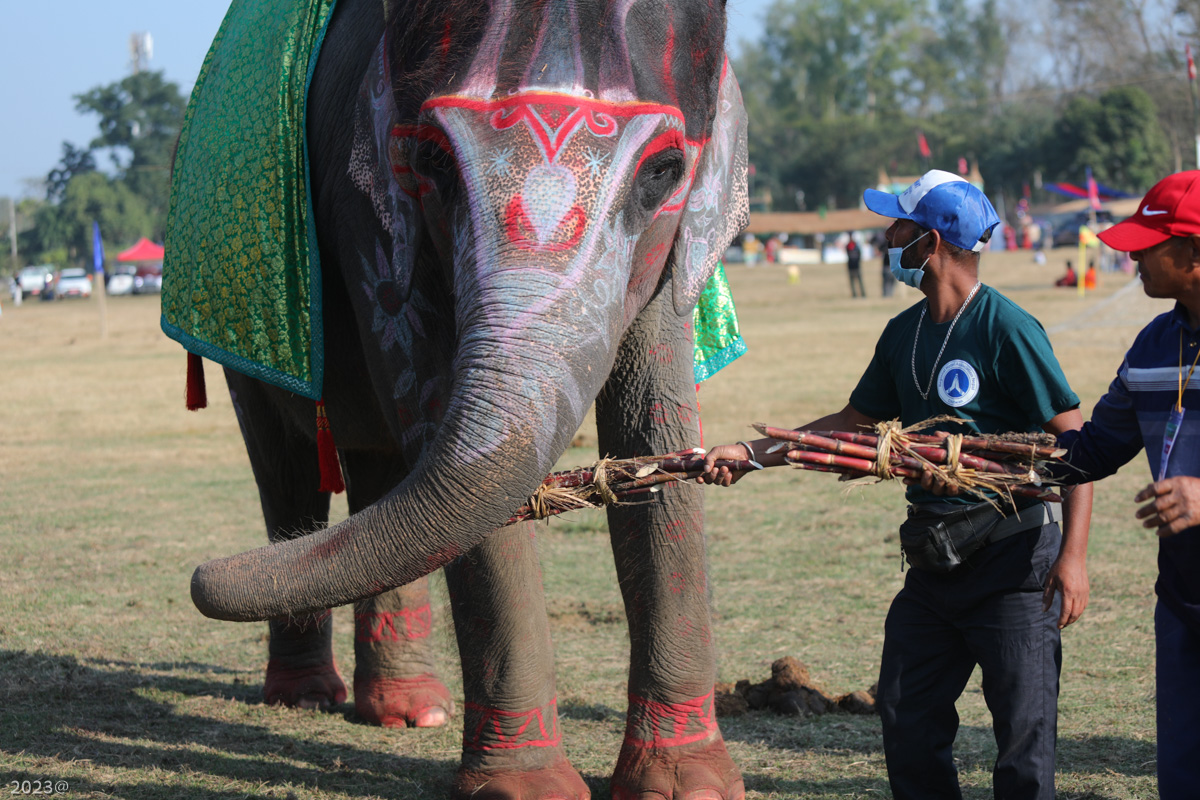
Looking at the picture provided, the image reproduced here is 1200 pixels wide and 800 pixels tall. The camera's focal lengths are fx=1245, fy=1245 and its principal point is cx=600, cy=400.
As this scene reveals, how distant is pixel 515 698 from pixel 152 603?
3154mm

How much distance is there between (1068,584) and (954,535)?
0.29m

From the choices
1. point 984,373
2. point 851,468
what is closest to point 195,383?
point 851,468

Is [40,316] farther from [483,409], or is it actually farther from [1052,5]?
[1052,5]

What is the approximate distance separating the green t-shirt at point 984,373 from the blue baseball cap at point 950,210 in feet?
0.52

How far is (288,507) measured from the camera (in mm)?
5141

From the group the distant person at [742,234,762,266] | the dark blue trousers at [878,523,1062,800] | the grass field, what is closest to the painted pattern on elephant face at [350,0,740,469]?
the dark blue trousers at [878,523,1062,800]

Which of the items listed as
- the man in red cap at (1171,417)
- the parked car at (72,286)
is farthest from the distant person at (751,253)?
the man in red cap at (1171,417)

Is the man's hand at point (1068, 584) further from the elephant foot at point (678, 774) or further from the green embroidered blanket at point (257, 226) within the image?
the green embroidered blanket at point (257, 226)

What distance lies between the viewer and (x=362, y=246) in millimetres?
3727

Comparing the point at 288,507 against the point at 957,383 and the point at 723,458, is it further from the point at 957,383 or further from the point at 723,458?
the point at 957,383

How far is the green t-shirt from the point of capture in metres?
3.08

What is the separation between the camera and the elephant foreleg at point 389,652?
4.73 metres

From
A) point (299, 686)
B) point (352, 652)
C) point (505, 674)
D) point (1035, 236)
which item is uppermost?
point (1035, 236)

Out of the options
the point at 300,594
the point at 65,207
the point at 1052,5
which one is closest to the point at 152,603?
the point at 300,594
